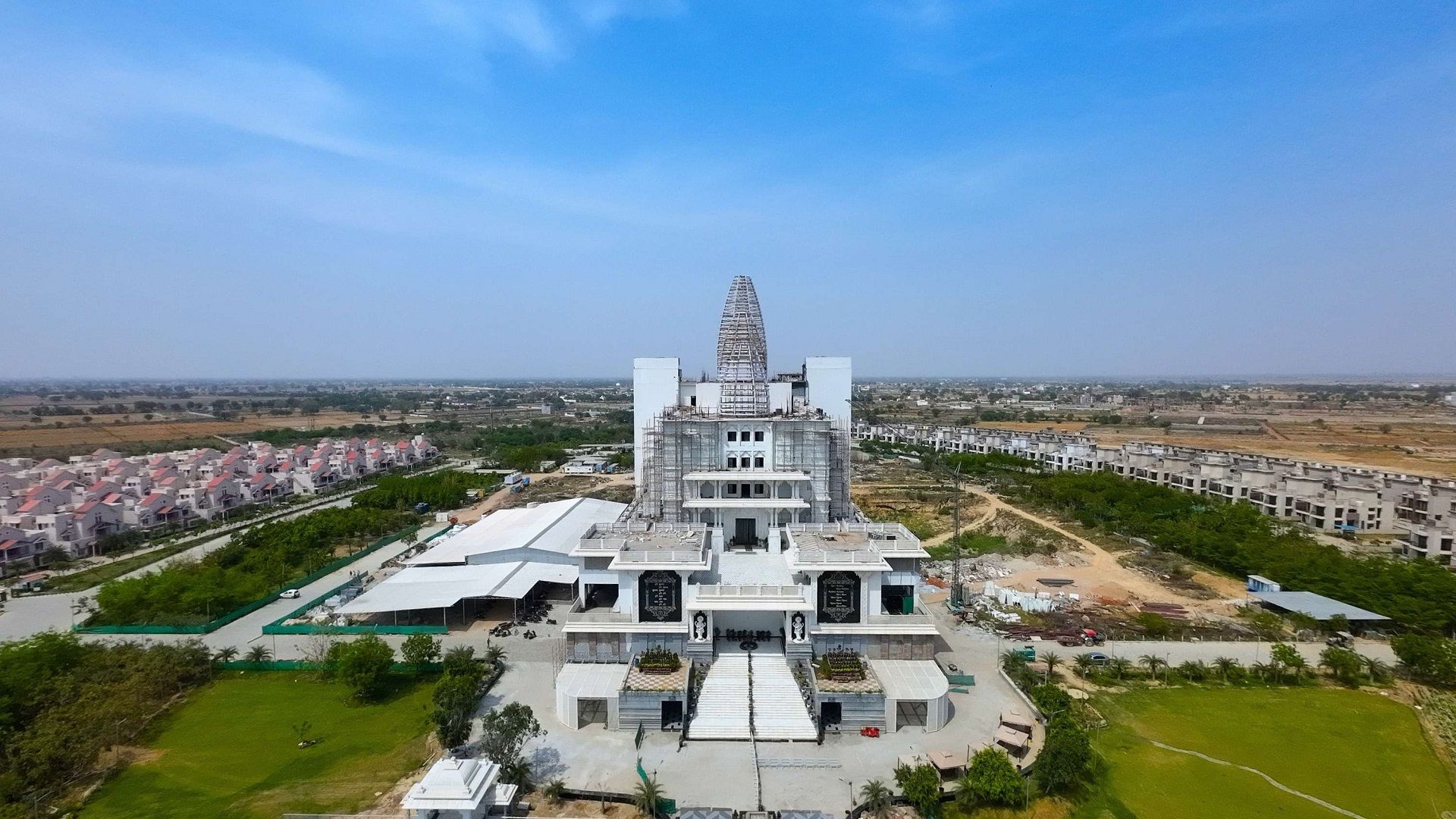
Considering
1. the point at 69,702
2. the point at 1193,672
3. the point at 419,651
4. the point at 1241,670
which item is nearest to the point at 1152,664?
the point at 1193,672

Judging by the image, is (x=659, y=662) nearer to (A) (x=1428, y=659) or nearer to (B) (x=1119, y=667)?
(B) (x=1119, y=667)

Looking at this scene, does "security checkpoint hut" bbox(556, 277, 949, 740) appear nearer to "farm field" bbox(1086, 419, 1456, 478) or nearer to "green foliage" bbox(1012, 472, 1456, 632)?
"green foliage" bbox(1012, 472, 1456, 632)

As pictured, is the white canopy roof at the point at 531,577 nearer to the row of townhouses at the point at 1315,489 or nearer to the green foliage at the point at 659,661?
the green foliage at the point at 659,661

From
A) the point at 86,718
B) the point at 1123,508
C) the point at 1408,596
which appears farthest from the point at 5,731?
the point at 1123,508

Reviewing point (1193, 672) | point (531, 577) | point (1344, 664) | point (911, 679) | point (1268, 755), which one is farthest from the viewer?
point (531, 577)

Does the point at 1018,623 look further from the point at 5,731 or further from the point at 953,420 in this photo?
the point at 953,420

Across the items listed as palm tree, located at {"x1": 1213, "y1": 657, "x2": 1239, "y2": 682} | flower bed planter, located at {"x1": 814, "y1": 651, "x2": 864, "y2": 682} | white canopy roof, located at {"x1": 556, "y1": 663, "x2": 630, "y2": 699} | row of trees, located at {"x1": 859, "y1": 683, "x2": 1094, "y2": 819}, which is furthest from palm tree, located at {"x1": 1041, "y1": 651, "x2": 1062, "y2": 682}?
white canopy roof, located at {"x1": 556, "y1": 663, "x2": 630, "y2": 699}

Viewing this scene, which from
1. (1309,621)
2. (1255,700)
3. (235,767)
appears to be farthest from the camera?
(1309,621)
